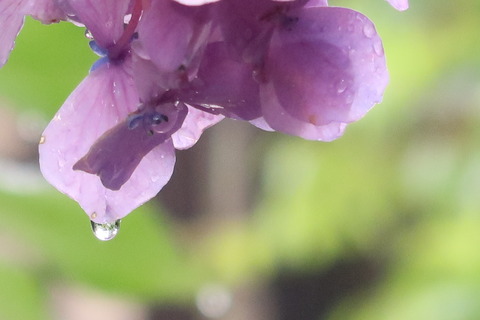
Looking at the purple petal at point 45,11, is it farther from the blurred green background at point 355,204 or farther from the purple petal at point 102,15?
the blurred green background at point 355,204

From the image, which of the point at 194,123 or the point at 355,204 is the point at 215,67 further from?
the point at 355,204

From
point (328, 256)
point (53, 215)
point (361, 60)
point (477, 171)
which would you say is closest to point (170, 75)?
point (361, 60)

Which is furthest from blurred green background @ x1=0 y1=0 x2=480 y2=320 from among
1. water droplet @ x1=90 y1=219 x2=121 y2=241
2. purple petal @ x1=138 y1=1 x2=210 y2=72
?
purple petal @ x1=138 y1=1 x2=210 y2=72

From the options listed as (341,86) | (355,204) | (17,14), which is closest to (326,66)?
(341,86)

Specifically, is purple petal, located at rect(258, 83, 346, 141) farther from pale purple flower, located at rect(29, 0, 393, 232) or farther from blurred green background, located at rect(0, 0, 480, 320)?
blurred green background, located at rect(0, 0, 480, 320)

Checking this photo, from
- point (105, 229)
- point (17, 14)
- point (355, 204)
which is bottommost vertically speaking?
point (355, 204)

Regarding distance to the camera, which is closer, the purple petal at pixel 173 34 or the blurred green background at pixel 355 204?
the purple petal at pixel 173 34

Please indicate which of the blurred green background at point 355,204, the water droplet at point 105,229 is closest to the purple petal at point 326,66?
the water droplet at point 105,229
